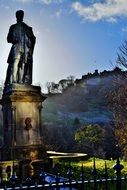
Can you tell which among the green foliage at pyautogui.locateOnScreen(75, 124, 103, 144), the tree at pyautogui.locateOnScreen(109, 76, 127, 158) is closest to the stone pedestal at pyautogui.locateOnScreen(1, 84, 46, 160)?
the tree at pyautogui.locateOnScreen(109, 76, 127, 158)

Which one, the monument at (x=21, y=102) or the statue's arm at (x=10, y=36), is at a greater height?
the statue's arm at (x=10, y=36)

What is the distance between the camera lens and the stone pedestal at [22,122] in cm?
1411

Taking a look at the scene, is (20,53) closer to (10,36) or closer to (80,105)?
(10,36)

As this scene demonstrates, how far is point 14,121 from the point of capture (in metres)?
14.3

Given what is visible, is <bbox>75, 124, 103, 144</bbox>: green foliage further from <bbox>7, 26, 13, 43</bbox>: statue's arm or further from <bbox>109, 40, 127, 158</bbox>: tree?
<bbox>7, 26, 13, 43</bbox>: statue's arm

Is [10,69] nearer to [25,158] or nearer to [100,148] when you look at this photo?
[25,158]

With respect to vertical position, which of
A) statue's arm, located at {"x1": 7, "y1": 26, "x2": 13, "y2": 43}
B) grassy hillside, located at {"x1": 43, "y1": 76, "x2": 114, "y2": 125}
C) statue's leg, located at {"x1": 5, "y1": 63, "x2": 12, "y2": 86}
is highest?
grassy hillside, located at {"x1": 43, "y1": 76, "x2": 114, "y2": 125}

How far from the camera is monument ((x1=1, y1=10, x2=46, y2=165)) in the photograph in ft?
46.6

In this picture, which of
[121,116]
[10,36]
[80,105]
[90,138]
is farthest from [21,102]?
[80,105]

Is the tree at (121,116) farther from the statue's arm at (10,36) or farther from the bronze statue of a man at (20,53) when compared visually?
the statue's arm at (10,36)

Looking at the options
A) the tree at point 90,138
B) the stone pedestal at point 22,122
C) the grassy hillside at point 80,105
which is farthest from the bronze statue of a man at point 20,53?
the grassy hillside at point 80,105

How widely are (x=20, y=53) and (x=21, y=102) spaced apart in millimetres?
2020

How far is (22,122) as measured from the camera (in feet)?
47.6

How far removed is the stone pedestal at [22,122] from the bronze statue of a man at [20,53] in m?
0.54
